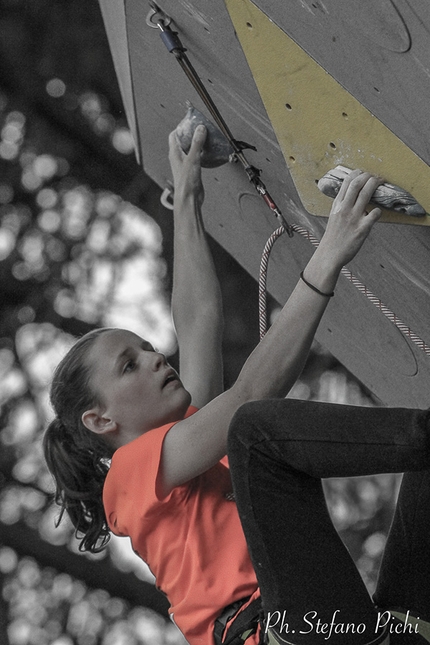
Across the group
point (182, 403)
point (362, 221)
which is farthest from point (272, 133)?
point (182, 403)

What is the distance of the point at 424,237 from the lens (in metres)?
1.53

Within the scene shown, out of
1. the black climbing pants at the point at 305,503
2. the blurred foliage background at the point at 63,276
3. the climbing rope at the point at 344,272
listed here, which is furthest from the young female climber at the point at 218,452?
the blurred foliage background at the point at 63,276

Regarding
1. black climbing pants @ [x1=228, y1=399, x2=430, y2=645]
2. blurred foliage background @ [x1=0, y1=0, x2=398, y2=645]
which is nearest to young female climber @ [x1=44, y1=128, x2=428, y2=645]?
black climbing pants @ [x1=228, y1=399, x2=430, y2=645]

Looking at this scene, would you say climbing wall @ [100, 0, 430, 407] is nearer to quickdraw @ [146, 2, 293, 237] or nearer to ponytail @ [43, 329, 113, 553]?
quickdraw @ [146, 2, 293, 237]

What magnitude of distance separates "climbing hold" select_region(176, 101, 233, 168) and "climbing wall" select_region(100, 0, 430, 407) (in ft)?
0.11

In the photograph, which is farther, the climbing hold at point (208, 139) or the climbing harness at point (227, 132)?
the climbing hold at point (208, 139)

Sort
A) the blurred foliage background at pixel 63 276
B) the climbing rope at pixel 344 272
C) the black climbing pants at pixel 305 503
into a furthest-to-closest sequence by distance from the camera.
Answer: the blurred foliage background at pixel 63 276, the climbing rope at pixel 344 272, the black climbing pants at pixel 305 503

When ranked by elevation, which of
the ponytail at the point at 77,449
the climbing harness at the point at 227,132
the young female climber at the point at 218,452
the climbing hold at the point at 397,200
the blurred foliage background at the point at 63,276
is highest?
the climbing hold at the point at 397,200

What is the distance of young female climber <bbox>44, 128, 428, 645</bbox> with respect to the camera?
4.15 ft

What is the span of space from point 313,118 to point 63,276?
2.31 m

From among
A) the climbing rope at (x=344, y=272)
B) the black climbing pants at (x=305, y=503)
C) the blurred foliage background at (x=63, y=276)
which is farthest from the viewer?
the blurred foliage background at (x=63, y=276)

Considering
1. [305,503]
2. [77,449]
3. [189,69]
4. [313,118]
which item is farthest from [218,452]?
[189,69]

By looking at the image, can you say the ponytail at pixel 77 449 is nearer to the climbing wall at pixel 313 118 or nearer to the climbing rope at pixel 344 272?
the climbing rope at pixel 344 272

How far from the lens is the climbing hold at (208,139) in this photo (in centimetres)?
175
